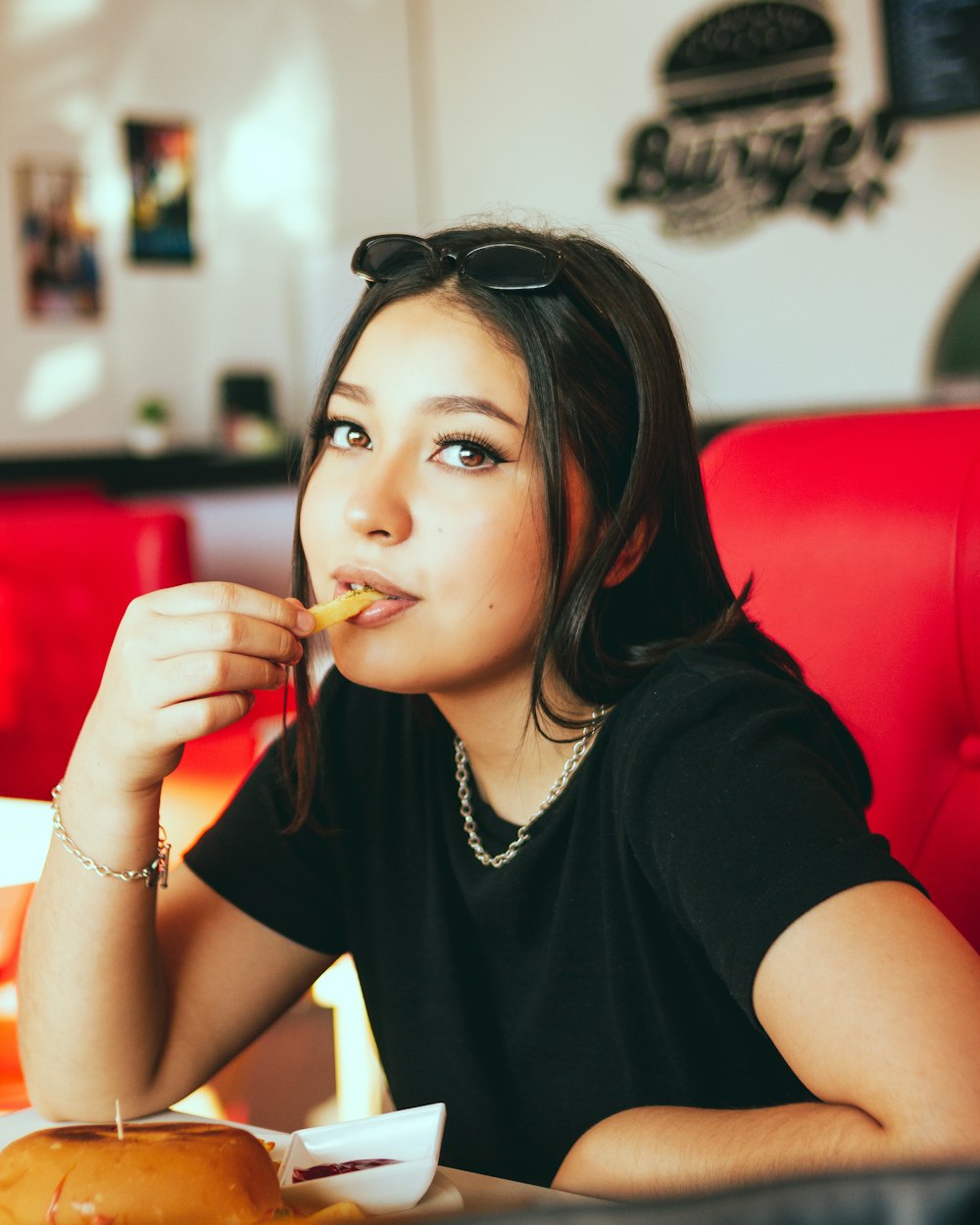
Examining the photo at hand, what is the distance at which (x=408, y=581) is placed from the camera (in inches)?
35.5

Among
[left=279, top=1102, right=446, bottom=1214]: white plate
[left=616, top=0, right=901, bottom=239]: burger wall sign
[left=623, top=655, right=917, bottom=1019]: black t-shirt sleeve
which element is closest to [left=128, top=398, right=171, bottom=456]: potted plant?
[left=616, top=0, right=901, bottom=239]: burger wall sign

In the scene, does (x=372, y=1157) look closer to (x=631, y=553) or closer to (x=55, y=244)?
(x=631, y=553)

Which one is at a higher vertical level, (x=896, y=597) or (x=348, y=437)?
(x=348, y=437)

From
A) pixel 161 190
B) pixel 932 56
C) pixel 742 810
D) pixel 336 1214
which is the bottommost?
pixel 336 1214

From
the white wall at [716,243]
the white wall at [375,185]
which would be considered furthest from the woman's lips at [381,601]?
the white wall at [716,243]

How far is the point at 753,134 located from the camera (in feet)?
15.7

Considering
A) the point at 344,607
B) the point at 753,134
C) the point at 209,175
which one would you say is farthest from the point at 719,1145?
the point at 209,175

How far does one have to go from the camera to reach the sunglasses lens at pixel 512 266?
3.21 ft

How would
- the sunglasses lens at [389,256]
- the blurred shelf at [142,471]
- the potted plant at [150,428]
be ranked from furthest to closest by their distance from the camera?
the potted plant at [150,428]
the blurred shelf at [142,471]
the sunglasses lens at [389,256]

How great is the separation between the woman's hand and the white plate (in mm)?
316

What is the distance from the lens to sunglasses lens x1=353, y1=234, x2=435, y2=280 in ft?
3.52

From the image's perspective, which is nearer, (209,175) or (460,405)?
(460,405)

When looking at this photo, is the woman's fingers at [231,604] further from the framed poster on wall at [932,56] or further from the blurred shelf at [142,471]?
the framed poster on wall at [932,56]

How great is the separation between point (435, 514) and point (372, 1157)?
17.4 inches
